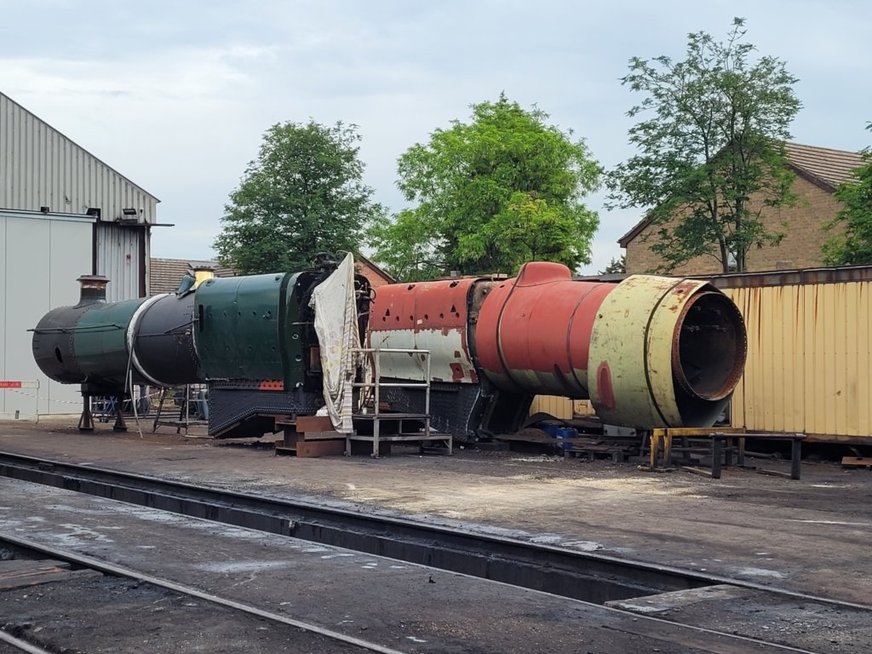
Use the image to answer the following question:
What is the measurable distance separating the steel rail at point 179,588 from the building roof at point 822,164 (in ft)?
104

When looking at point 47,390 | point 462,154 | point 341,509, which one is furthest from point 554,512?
point 462,154

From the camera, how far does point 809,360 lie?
17.3m

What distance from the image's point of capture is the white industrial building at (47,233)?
28891mm

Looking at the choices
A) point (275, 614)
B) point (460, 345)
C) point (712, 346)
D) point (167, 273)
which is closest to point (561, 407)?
point (460, 345)

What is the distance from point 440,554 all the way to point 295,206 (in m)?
38.8

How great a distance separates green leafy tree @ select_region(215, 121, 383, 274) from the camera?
155 ft

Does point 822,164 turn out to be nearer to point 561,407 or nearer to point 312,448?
point 561,407

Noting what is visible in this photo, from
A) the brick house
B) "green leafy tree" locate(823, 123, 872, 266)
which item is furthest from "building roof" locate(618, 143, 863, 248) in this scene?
"green leafy tree" locate(823, 123, 872, 266)

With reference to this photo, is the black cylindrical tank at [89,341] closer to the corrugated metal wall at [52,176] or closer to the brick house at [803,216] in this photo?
the corrugated metal wall at [52,176]

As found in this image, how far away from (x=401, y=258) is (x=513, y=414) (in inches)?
1362

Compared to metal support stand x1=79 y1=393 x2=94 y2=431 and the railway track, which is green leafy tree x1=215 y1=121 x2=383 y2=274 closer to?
metal support stand x1=79 y1=393 x2=94 y2=431

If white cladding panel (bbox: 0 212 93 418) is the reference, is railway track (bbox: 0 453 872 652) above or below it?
below

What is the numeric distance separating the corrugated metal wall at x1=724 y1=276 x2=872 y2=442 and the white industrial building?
60.8 ft

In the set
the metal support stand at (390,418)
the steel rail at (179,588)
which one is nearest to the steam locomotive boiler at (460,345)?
the metal support stand at (390,418)
